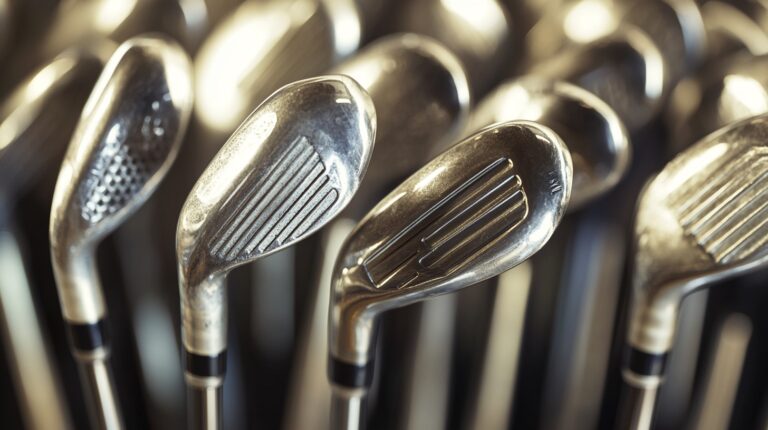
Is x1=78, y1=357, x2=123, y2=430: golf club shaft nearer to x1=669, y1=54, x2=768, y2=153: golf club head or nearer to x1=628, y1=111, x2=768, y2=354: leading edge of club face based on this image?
x1=628, y1=111, x2=768, y2=354: leading edge of club face

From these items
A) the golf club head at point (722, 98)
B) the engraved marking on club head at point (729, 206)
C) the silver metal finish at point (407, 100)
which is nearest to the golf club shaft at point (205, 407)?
the silver metal finish at point (407, 100)

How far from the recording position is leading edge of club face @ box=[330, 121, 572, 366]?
1.68 feet

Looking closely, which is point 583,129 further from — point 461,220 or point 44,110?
point 44,110

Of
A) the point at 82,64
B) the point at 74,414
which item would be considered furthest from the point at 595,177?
the point at 74,414

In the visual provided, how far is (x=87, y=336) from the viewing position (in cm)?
71

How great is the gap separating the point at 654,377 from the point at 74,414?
744 millimetres

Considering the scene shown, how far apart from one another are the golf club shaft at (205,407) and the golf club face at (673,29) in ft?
1.92

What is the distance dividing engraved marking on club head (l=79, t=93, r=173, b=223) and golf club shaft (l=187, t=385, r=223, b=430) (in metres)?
0.15

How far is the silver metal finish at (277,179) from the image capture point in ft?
1.70

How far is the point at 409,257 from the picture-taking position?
560mm

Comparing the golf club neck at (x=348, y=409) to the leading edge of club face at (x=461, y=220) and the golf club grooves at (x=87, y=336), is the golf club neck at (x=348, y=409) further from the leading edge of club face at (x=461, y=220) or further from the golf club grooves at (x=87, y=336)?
the golf club grooves at (x=87, y=336)

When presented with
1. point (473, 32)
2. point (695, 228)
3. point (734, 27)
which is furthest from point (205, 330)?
point (734, 27)

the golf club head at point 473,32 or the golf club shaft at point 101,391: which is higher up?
the golf club head at point 473,32

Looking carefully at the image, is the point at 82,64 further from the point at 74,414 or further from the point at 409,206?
the point at 74,414
